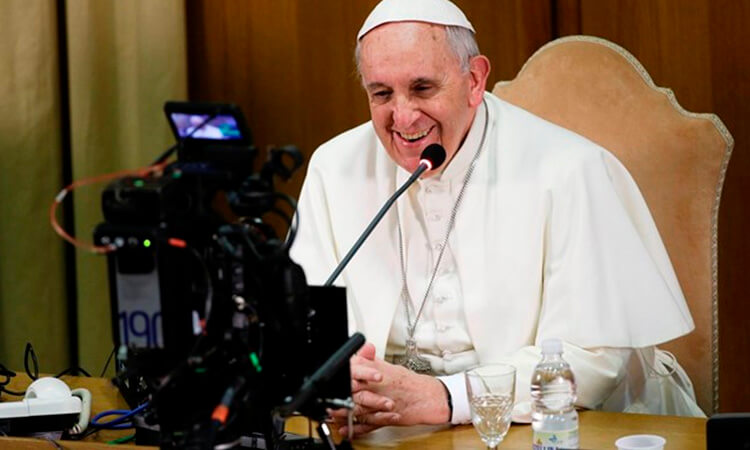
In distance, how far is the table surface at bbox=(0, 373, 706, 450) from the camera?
217 centimetres

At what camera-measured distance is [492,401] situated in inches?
84.2

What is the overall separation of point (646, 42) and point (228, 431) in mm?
2341

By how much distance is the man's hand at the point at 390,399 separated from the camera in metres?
2.36

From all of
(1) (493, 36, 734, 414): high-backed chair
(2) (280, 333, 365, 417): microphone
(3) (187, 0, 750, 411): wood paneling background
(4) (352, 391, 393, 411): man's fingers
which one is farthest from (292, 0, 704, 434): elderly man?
(3) (187, 0, 750, 411): wood paneling background

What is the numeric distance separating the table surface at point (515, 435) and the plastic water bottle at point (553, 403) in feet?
0.19

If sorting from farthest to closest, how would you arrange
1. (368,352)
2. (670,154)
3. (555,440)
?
(670,154) < (368,352) < (555,440)

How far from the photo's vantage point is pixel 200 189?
1.71m

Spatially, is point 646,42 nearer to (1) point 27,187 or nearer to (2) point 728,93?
(2) point 728,93

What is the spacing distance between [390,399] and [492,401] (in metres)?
0.28

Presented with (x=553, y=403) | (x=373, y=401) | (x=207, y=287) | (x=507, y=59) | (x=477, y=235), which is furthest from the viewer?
(x=507, y=59)

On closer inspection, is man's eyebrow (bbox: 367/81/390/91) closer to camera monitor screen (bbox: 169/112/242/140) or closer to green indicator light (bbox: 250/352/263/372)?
camera monitor screen (bbox: 169/112/242/140)

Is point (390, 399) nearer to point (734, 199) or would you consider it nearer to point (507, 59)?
point (734, 199)

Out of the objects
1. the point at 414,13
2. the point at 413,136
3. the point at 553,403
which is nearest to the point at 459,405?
the point at 553,403

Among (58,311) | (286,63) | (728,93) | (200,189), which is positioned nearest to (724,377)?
(728,93)
